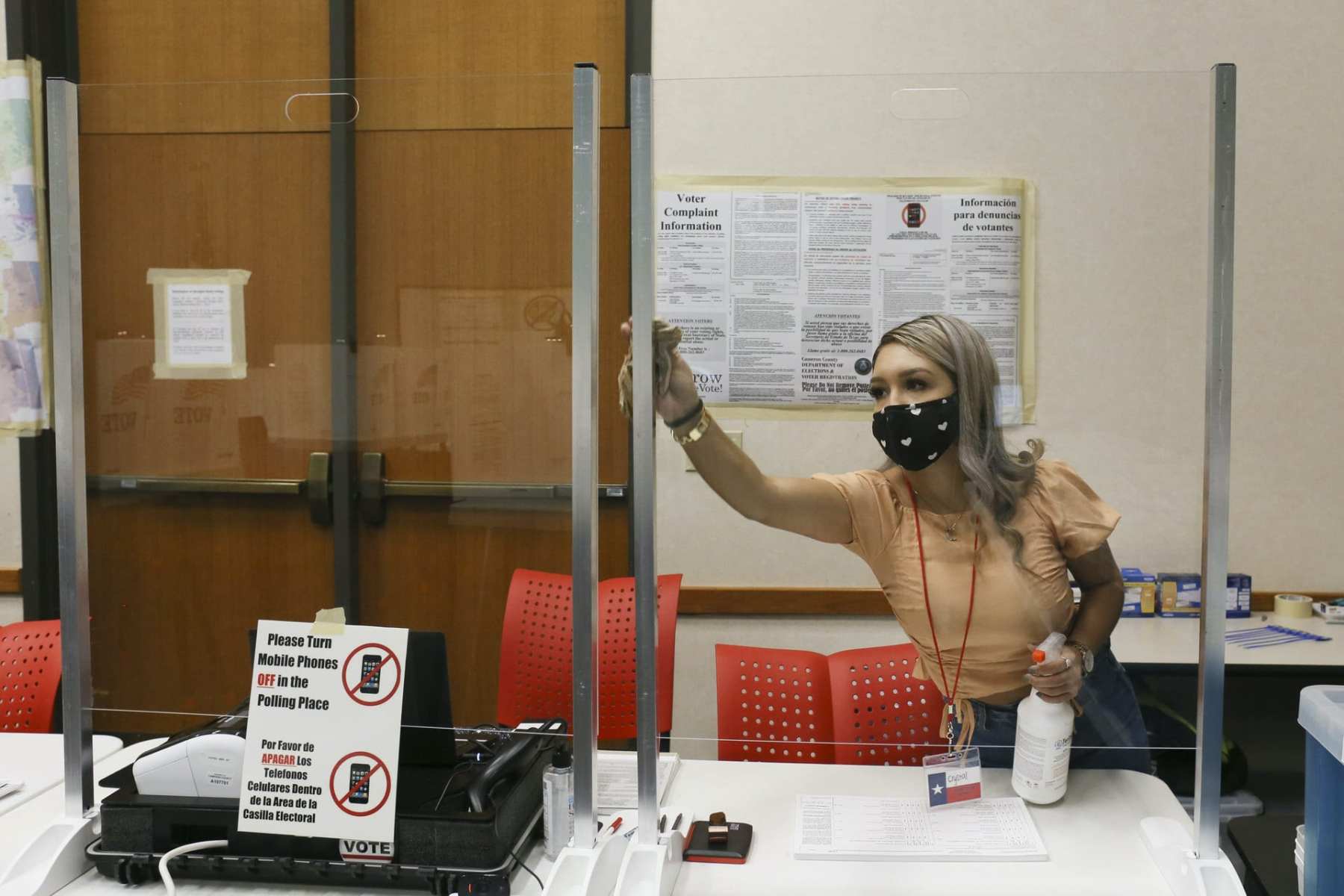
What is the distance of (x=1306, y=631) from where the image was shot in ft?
8.00

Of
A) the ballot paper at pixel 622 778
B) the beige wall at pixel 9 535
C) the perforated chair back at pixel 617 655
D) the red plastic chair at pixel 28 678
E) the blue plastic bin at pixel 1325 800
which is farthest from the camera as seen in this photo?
the beige wall at pixel 9 535

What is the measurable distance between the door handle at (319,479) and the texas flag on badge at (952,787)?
2.93 ft

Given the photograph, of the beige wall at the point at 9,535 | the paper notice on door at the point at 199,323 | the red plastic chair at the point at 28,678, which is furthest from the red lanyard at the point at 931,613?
the beige wall at the point at 9,535

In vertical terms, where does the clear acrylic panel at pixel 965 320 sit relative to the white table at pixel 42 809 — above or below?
above

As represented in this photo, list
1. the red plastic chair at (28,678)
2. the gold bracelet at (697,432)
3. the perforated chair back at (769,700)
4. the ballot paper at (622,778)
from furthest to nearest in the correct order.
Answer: the red plastic chair at (28,678) → the ballot paper at (622,778) → the perforated chair back at (769,700) → the gold bracelet at (697,432)

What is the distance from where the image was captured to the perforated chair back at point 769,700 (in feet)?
4.37

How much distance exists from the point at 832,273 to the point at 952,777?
703 mm

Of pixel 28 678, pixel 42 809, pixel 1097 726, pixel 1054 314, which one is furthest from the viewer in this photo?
pixel 28 678

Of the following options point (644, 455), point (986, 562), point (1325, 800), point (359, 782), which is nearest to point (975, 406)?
point (986, 562)

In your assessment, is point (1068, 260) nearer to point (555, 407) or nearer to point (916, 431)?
point (916, 431)

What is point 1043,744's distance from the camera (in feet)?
4.13

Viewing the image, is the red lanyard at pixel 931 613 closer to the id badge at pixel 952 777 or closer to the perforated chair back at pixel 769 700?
the id badge at pixel 952 777

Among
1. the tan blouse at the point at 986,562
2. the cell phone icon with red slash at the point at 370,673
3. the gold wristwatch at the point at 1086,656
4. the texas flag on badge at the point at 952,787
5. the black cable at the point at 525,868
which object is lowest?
the black cable at the point at 525,868

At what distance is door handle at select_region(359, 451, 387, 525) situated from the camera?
1223 millimetres
